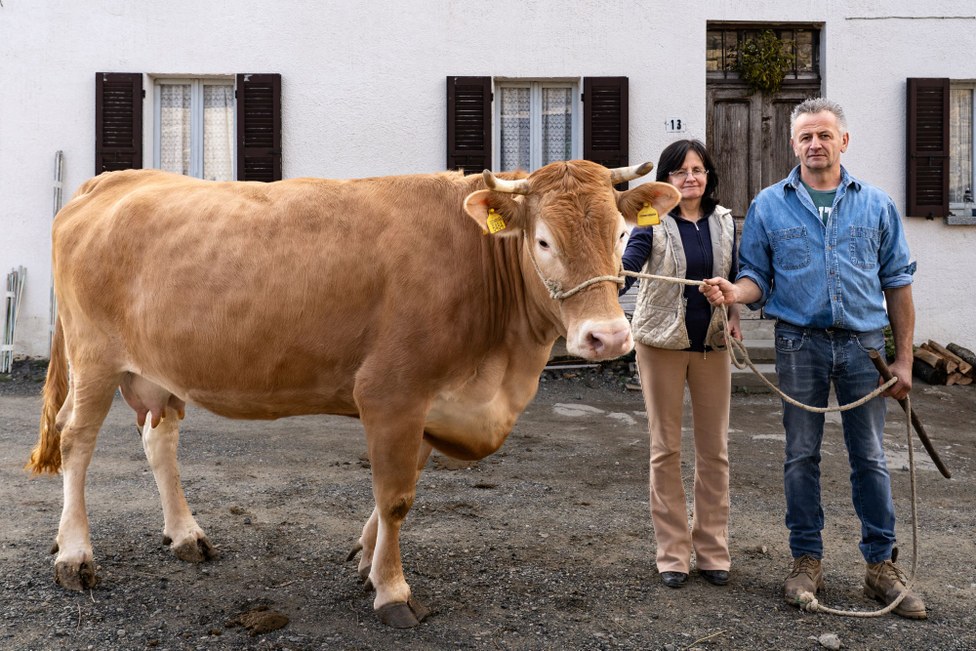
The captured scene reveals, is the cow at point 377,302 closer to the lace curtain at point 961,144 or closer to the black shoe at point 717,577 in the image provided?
the black shoe at point 717,577

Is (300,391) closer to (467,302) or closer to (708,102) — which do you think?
(467,302)

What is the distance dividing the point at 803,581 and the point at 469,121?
25.4 feet

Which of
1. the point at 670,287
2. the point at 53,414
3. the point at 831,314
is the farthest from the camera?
the point at 53,414

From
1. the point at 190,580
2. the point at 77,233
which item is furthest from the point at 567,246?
the point at 77,233

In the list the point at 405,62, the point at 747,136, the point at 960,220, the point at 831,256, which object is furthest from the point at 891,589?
the point at 405,62

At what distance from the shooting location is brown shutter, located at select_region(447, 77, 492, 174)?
1018 cm

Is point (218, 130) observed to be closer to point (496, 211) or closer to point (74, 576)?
point (74, 576)

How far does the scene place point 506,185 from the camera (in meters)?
3.19

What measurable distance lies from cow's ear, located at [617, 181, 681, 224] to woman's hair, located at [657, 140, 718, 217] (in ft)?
1.56

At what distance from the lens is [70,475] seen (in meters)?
4.01

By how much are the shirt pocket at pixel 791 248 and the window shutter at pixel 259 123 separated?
7797 millimetres

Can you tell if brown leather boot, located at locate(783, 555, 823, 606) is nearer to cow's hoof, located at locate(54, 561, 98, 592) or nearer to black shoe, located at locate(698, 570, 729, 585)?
black shoe, located at locate(698, 570, 729, 585)

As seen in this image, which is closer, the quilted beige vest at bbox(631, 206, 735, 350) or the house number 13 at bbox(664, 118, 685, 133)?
the quilted beige vest at bbox(631, 206, 735, 350)

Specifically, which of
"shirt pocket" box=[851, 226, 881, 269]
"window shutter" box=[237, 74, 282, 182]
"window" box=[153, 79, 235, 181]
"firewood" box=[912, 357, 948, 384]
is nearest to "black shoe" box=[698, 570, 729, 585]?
"shirt pocket" box=[851, 226, 881, 269]
